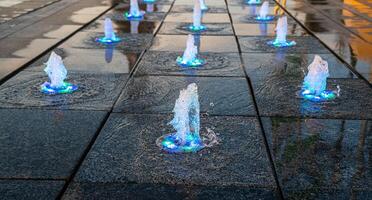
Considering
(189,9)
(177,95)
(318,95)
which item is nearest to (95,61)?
(177,95)

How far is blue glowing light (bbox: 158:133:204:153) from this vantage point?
5.05 meters

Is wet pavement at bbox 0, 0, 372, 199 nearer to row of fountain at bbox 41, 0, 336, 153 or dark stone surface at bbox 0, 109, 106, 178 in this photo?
dark stone surface at bbox 0, 109, 106, 178

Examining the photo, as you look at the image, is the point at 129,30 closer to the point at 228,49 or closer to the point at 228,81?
the point at 228,49

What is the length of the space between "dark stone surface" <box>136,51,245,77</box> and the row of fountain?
7.5 inches

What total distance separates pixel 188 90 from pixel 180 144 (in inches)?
22.7

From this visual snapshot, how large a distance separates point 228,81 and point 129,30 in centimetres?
476

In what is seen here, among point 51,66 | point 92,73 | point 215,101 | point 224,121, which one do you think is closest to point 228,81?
point 215,101

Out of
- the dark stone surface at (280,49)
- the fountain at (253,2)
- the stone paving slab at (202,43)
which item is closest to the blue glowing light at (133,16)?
the stone paving slab at (202,43)

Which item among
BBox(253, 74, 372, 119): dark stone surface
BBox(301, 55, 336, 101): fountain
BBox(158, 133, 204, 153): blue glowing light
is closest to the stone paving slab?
BBox(253, 74, 372, 119): dark stone surface

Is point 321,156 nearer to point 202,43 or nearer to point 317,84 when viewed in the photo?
point 317,84

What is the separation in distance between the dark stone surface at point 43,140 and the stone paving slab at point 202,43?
12.6ft

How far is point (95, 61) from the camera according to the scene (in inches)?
333

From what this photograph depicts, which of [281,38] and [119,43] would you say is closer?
[119,43]

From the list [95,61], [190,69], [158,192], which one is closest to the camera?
[158,192]
